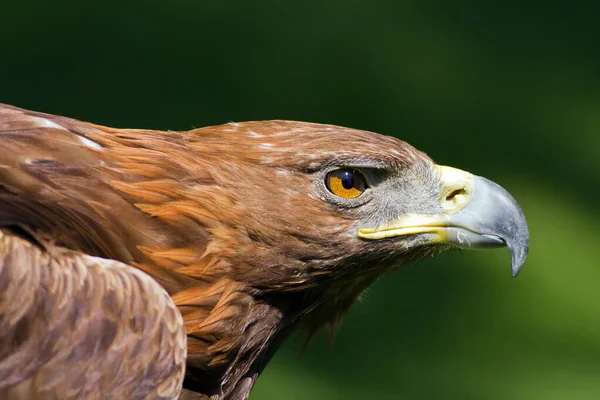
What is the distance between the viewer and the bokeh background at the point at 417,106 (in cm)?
464

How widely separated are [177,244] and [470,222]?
0.72 meters

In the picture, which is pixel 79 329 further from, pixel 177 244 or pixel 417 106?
pixel 417 106

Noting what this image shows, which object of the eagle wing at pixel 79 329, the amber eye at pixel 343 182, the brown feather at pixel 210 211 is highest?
the amber eye at pixel 343 182

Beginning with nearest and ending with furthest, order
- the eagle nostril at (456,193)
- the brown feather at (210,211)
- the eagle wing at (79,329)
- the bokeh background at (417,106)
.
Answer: the eagle wing at (79,329)
the brown feather at (210,211)
the eagle nostril at (456,193)
the bokeh background at (417,106)

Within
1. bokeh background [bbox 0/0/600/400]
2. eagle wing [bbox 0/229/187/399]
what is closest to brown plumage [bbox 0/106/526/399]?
eagle wing [bbox 0/229/187/399]

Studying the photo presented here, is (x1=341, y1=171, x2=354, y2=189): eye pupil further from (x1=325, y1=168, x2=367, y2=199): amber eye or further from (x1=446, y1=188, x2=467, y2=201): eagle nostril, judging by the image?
(x1=446, y1=188, x2=467, y2=201): eagle nostril

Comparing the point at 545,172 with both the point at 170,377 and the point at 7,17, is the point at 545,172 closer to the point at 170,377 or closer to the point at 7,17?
the point at 7,17

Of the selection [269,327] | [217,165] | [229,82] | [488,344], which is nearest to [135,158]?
[217,165]

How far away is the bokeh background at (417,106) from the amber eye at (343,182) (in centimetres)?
180

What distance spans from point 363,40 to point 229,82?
804 mm

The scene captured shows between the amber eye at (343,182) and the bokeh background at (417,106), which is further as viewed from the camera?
the bokeh background at (417,106)

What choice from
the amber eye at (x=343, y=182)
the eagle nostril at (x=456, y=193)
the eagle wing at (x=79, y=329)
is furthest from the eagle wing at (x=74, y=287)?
the eagle nostril at (x=456, y=193)

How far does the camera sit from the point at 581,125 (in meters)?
5.70

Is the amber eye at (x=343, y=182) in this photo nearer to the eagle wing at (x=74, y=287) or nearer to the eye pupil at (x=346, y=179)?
the eye pupil at (x=346, y=179)
